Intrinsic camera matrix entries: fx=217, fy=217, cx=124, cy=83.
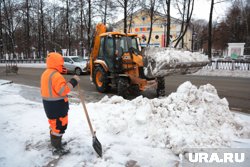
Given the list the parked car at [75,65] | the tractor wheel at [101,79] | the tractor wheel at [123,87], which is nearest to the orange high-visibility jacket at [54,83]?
the tractor wheel at [123,87]

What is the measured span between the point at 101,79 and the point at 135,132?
16.8 feet

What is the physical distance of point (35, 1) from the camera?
36.1 metres

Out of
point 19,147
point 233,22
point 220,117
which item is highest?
point 233,22

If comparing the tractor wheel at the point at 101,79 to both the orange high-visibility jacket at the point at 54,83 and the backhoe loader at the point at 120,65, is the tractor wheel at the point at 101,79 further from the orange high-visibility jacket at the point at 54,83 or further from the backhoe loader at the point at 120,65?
the orange high-visibility jacket at the point at 54,83

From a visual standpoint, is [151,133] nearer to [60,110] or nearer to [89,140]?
[89,140]

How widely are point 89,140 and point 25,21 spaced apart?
39145 millimetres

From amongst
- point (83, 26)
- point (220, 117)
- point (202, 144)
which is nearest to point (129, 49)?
point (220, 117)

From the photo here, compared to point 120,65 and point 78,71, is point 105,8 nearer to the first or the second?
point 78,71

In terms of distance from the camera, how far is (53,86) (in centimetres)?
347

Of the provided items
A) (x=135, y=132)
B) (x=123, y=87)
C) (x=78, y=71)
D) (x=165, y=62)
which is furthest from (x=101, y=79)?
(x=78, y=71)

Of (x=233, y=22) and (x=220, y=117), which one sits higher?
(x=233, y=22)

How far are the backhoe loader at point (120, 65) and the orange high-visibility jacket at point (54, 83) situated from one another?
152 inches

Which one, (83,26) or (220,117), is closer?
(220,117)

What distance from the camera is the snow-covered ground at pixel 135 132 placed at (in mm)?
3664
